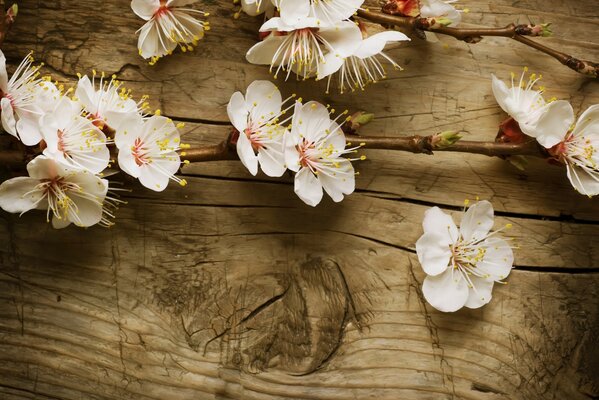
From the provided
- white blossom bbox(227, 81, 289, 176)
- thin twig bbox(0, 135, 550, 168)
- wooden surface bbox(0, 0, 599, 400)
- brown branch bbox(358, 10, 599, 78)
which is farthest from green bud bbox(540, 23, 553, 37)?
white blossom bbox(227, 81, 289, 176)

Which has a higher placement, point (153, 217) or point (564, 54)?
point (564, 54)

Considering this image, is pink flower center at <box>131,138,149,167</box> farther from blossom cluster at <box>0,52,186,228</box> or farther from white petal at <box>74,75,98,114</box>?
white petal at <box>74,75,98,114</box>

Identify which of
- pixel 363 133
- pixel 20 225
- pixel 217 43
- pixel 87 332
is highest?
pixel 217 43

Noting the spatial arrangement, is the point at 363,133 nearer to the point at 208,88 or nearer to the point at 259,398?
the point at 208,88

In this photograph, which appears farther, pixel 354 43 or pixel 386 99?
pixel 386 99

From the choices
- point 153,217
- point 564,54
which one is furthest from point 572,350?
point 153,217

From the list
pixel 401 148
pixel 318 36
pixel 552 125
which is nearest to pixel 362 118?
pixel 401 148

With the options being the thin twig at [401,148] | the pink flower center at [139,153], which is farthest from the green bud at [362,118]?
the pink flower center at [139,153]
